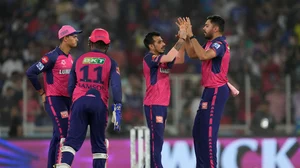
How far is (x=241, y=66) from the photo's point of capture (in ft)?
65.9

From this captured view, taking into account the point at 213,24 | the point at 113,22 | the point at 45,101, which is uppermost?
the point at 113,22

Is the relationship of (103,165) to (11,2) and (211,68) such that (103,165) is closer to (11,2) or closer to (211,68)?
(211,68)

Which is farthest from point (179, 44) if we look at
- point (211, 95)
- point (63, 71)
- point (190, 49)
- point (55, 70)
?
point (55, 70)

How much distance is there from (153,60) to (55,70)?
148 centimetres

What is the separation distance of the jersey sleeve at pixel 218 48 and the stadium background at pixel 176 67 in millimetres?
4460

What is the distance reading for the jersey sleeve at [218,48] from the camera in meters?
12.1

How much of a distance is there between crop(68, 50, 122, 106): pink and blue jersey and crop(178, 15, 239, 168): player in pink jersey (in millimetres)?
1165

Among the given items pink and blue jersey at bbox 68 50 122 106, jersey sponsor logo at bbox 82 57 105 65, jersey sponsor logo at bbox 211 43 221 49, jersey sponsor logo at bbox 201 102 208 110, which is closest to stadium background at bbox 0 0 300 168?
jersey sponsor logo at bbox 201 102 208 110

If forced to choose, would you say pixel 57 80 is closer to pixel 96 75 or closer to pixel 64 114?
pixel 64 114

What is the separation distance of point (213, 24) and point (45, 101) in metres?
2.91

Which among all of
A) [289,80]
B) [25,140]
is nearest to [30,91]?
[25,140]

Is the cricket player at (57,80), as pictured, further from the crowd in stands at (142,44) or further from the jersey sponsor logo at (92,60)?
the crowd in stands at (142,44)

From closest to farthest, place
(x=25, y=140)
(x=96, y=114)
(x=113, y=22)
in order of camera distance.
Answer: (x=96, y=114), (x=25, y=140), (x=113, y=22)

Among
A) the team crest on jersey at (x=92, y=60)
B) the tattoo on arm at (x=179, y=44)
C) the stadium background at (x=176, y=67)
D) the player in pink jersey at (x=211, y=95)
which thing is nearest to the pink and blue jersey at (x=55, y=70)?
the team crest on jersey at (x=92, y=60)
